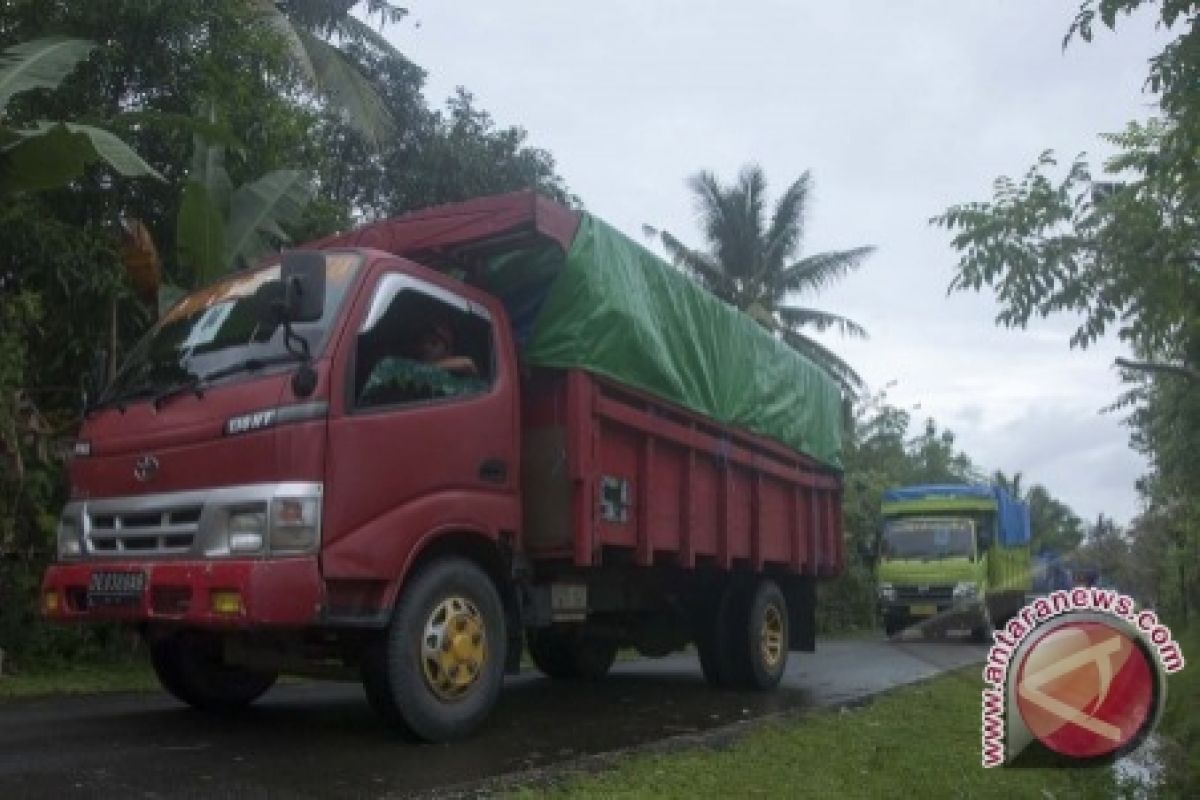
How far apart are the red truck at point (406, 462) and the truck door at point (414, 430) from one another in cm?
1

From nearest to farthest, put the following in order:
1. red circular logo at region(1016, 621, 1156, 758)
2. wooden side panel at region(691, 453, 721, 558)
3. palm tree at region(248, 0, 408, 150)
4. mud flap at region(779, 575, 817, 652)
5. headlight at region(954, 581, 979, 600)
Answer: red circular logo at region(1016, 621, 1156, 758) < wooden side panel at region(691, 453, 721, 558) < mud flap at region(779, 575, 817, 652) < palm tree at region(248, 0, 408, 150) < headlight at region(954, 581, 979, 600)

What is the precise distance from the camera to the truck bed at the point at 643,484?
6.80 meters

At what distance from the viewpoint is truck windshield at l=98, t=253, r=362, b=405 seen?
5.84 metres

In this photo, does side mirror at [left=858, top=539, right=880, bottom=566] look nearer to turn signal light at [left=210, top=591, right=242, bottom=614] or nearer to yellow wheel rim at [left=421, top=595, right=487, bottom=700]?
yellow wheel rim at [left=421, top=595, right=487, bottom=700]

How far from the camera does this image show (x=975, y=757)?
19.5 feet

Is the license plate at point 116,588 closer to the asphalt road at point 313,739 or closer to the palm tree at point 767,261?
the asphalt road at point 313,739

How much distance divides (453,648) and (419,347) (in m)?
1.56

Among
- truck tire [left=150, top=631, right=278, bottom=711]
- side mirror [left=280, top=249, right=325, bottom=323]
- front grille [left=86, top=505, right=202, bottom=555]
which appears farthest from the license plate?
side mirror [left=280, top=249, right=325, bottom=323]

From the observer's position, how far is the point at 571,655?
1005 cm

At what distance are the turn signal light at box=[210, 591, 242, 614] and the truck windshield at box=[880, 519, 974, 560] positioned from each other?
17599 millimetres

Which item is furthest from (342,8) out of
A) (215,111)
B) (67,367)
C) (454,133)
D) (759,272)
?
(759,272)

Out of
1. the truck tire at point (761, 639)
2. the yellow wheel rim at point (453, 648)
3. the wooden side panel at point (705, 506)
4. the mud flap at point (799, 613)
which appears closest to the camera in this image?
the yellow wheel rim at point (453, 648)

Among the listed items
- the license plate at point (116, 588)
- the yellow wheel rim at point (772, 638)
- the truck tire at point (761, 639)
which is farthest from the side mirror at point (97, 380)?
the yellow wheel rim at point (772, 638)

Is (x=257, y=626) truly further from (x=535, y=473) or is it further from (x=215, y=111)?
(x=215, y=111)
